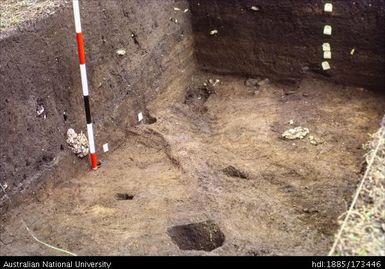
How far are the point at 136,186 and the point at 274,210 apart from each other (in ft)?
3.60

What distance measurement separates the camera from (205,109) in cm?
565

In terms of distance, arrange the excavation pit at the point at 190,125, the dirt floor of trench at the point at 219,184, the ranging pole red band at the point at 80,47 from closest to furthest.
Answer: the dirt floor of trench at the point at 219,184 → the excavation pit at the point at 190,125 → the ranging pole red band at the point at 80,47

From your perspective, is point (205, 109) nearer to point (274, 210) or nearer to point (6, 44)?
point (274, 210)

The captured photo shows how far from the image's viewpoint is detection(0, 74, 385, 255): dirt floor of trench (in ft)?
12.0

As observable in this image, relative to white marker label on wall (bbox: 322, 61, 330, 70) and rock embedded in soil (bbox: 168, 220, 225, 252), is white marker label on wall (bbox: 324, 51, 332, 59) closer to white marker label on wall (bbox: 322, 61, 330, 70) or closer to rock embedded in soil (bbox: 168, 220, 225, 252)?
white marker label on wall (bbox: 322, 61, 330, 70)

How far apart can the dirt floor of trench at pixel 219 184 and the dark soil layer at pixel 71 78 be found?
0.22m

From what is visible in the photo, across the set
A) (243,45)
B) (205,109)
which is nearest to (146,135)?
(205,109)

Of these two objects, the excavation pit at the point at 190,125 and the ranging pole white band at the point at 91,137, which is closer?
the excavation pit at the point at 190,125

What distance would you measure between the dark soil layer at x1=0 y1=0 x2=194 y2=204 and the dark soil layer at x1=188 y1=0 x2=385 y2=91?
1.83 feet

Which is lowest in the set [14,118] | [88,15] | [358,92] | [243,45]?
[358,92]

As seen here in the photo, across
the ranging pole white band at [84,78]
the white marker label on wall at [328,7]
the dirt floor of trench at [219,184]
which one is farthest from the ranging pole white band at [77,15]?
the white marker label on wall at [328,7]

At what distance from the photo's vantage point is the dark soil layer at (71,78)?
4000 mm

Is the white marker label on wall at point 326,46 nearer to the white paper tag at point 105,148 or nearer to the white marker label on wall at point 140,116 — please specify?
the white marker label on wall at point 140,116

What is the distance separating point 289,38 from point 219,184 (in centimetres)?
224
